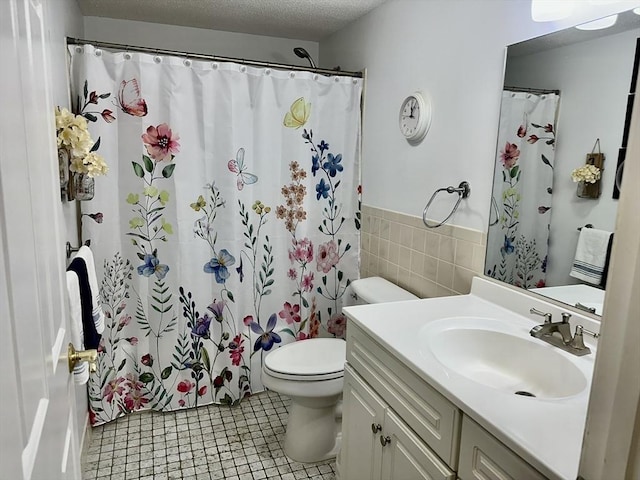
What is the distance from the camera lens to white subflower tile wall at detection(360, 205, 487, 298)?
1801 mm

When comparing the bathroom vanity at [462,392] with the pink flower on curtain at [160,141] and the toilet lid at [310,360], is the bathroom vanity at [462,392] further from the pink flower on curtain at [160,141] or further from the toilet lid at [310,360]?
the pink flower on curtain at [160,141]

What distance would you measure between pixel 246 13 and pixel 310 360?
196 cm

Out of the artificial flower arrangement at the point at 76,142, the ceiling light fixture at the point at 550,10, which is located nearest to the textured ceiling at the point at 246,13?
the ceiling light fixture at the point at 550,10

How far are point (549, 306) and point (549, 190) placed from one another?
38 cm

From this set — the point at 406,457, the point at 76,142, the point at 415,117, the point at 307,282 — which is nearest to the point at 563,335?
the point at 406,457

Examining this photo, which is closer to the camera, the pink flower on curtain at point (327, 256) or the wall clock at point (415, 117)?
the wall clock at point (415, 117)

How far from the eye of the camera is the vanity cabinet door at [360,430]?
1.42 metres

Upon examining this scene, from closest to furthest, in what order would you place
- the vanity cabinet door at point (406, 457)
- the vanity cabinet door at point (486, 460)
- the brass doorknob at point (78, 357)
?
the vanity cabinet door at point (486, 460), the brass doorknob at point (78, 357), the vanity cabinet door at point (406, 457)

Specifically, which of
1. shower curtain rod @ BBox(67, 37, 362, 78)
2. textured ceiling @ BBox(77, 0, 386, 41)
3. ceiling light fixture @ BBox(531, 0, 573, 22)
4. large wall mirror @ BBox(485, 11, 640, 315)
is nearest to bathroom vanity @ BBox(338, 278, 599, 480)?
large wall mirror @ BBox(485, 11, 640, 315)

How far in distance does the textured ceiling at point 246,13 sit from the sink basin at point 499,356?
172 cm

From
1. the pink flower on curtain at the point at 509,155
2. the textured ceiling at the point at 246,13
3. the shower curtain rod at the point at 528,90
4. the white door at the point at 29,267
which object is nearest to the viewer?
the white door at the point at 29,267

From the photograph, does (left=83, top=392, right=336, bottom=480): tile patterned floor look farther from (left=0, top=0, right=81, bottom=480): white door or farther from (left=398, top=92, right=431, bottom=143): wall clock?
(left=398, top=92, right=431, bottom=143): wall clock

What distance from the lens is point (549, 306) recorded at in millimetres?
1448

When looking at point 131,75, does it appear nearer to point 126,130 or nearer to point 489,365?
point 126,130
